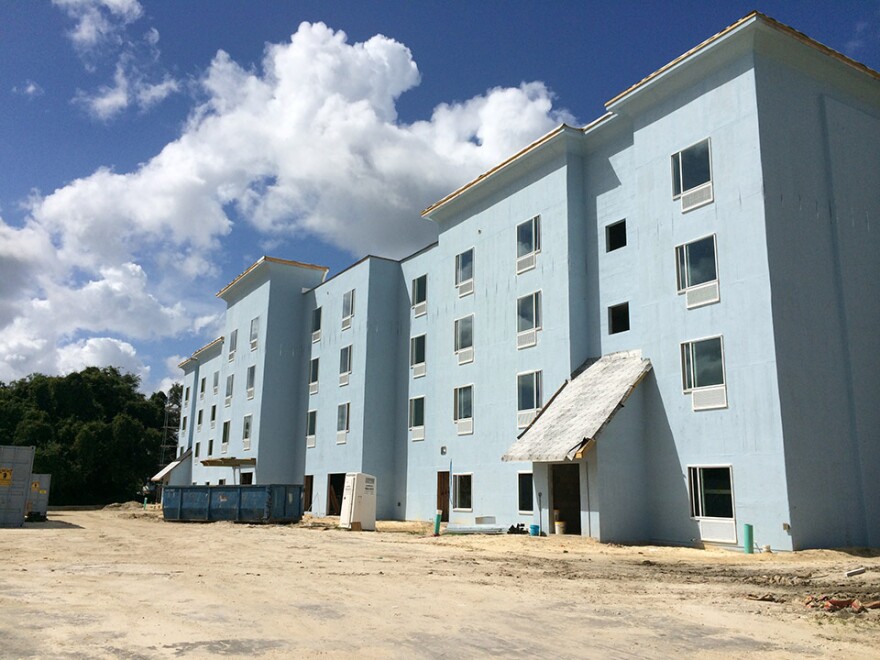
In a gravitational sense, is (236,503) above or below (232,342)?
below

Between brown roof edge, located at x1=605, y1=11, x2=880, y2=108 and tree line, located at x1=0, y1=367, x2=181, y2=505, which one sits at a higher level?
brown roof edge, located at x1=605, y1=11, x2=880, y2=108

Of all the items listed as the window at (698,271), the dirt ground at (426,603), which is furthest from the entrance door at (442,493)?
the window at (698,271)

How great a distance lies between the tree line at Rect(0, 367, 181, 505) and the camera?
59.9 meters

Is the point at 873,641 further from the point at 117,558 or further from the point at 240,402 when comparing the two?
the point at 240,402

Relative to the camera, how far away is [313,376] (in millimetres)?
43031

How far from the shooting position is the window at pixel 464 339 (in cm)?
3052

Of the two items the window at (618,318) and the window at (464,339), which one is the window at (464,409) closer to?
the window at (464,339)

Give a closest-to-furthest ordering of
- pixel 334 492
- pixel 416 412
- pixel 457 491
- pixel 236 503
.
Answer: pixel 457 491 → pixel 236 503 → pixel 416 412 → pixel 334 492

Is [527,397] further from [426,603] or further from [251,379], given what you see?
[251,379]

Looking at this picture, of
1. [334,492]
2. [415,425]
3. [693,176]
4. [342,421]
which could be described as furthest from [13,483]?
[693,176]

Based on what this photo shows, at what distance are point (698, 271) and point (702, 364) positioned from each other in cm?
273

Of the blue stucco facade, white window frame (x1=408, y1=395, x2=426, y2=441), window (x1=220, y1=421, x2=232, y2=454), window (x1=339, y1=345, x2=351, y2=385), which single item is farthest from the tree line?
the blue stucco facade

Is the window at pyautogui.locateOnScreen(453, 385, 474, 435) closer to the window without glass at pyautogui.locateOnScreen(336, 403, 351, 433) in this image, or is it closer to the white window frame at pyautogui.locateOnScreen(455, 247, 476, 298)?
the white window frame at pyautogui.locateOnScreen(455, 247, 476, 298)

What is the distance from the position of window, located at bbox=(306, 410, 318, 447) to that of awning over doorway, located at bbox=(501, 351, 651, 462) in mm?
20076
